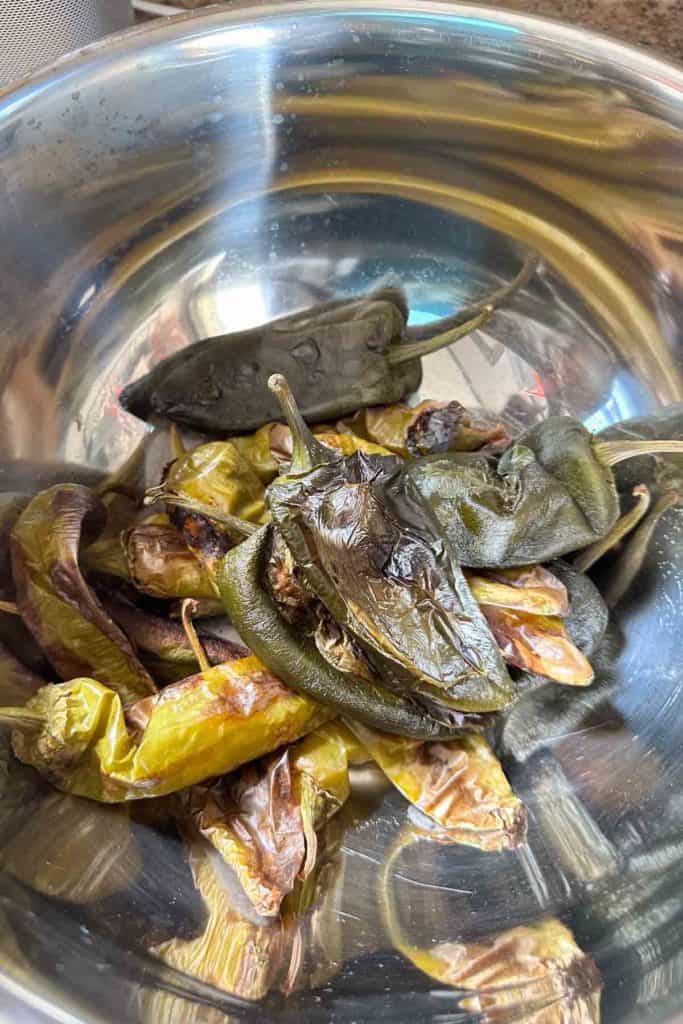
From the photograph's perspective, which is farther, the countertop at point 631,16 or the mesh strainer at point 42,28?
the countertop at point 631,16

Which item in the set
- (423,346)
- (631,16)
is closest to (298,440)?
(423,346)

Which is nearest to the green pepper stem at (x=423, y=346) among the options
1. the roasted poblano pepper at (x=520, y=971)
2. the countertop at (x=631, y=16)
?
the countertop at (x=631, y=16)

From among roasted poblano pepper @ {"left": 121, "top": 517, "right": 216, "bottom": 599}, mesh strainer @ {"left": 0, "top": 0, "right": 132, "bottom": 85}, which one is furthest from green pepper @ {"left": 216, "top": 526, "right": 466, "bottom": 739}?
mesh strainer @ {"left": 0, "top": 0, "right": 132, "bottom": 85}

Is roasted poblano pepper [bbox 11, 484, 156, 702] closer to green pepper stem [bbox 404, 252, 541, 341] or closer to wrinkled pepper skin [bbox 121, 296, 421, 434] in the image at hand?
wrinkled pepper skin [bbox 121, 296, 421, 434]

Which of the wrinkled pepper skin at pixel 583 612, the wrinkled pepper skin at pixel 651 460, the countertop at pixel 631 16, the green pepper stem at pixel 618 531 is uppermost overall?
the countertop at pixel 631 16

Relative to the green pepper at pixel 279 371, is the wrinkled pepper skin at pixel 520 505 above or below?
below

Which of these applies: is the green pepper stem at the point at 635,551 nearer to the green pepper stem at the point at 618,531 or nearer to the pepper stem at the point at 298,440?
the green pepper stem at the point at 618,531

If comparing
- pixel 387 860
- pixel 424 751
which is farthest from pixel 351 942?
pixel 424 751
